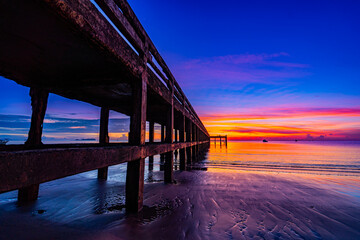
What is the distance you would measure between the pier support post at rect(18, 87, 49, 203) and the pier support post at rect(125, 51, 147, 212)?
8.91ft

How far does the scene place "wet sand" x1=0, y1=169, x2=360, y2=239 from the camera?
2.80m

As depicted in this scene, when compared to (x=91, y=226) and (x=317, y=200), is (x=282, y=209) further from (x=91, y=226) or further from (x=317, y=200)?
(x=91, y=226)

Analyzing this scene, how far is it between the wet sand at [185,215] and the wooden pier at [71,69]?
0.61 meters

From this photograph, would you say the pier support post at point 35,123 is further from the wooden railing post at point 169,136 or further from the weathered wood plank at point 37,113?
the wooden railing post at point 169,136

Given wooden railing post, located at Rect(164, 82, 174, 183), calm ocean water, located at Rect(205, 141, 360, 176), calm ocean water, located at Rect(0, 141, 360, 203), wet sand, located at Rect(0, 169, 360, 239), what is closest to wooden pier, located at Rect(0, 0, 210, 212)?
wet sand, located at Rect(0, 169, 360, 239)

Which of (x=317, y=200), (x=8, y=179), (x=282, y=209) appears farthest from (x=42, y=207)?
(x=317, y=200)

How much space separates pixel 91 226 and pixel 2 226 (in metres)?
1.59

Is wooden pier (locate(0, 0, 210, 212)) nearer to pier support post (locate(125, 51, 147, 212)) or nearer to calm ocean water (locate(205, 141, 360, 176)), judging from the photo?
pier support post (locate(125, 51, 147, 212))

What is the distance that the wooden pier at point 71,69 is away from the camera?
1560mm

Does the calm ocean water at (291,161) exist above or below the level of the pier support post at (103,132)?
below

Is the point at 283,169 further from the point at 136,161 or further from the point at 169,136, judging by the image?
the point at 136,161

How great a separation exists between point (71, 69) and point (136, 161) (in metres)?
2.47

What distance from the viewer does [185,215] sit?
11.5ft

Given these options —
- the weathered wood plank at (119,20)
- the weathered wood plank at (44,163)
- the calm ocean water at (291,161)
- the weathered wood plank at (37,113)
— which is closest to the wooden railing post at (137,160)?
the weathered wood plank at (119,20)
